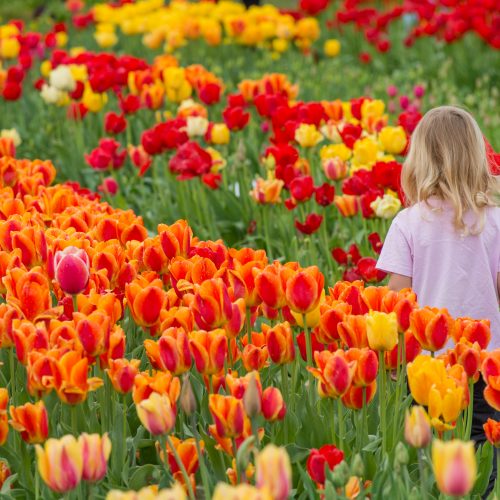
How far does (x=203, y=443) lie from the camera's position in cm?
242

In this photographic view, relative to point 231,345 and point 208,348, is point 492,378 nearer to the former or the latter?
point 208,348

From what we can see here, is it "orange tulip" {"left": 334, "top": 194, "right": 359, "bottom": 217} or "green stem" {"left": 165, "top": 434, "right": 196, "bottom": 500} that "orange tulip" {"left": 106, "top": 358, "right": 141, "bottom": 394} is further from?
"orange tulip" {"left": 334, "top": 194, "right": 359, "bottom": 217}

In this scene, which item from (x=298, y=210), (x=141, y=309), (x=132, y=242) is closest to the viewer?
(x=141, y=309)

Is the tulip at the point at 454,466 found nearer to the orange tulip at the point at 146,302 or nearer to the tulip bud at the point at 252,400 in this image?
the tulip bud at the point at 252,400

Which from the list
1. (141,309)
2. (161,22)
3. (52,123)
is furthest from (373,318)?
(161,22)

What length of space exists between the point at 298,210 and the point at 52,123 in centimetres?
321

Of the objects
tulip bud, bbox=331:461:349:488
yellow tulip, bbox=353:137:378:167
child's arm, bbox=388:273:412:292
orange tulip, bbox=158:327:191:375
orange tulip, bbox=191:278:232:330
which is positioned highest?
orange tulip, bbox=191:278:232:330

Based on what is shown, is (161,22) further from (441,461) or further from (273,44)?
(441,461)

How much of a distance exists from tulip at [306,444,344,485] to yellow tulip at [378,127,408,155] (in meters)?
2.80

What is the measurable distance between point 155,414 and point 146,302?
23.2 inches

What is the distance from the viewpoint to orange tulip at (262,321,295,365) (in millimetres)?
2541

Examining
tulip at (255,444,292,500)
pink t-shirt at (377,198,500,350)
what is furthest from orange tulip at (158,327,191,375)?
pink t-shirt at (377,198,500,350)

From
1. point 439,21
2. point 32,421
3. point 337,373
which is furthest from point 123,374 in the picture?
point 439,21

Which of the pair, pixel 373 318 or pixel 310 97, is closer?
pixel 373 318
